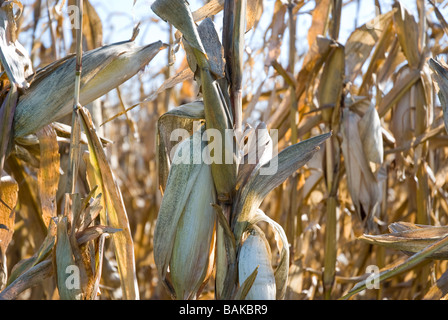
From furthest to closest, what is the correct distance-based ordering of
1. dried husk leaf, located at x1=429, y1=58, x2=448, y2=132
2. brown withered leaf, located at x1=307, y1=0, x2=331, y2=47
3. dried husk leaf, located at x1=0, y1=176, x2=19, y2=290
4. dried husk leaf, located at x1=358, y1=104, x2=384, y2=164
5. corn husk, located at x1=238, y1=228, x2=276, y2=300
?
1. brown withered leaf, located at x1=307, y1=0, x2=331, y2=47
2. dried husk leaf, located at x1=358, y1=104, x2=384, y2=164
3. dried husk leaf, located at x1=0, y1=176, x2=19, y2=290
4. dried husk leaf, located at x1=429, y1=58, x2=448, y2=132
5. corn husk, located at x1=238, y1=228, x2=276, y2=300

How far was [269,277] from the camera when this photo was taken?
1.94 ft

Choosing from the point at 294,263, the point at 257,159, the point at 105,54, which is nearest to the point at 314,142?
the point at 257,159

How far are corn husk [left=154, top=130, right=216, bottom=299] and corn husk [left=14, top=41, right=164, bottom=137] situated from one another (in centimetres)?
17

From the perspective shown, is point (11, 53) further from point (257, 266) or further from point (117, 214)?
point (257, 266)

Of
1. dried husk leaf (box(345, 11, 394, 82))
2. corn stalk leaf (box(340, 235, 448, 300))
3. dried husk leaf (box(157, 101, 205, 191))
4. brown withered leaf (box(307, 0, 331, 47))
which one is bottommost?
corn stalk leaf (box(340, 235, 448, 300))

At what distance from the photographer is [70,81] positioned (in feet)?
2.33

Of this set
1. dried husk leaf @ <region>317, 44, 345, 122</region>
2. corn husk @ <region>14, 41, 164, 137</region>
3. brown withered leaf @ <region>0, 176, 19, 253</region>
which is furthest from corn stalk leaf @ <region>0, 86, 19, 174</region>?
dried husk leaf @ <region>317, 44, 345, 122</region>

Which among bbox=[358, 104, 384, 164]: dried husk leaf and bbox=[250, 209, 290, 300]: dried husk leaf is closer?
bbox=[250, 209, 290, 300]: dried husk leaf

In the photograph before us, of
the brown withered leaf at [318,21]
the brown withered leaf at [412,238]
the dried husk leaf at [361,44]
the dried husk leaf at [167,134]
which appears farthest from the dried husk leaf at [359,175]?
the dried husk leaf at [167,134]

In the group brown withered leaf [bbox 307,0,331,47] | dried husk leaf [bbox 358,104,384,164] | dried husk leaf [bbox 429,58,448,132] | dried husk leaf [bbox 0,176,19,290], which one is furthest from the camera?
brown withered leaf [bbox 307,0,331,47]

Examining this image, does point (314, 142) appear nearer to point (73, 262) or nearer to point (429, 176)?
point (73, 262)

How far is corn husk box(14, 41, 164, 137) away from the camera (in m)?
0.70

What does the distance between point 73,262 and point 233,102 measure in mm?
281

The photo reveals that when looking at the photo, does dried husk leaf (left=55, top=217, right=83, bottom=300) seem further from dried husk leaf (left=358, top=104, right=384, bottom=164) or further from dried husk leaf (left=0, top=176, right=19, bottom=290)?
dried husk leaf (left=358, top=104, right=384, bottom=164)
